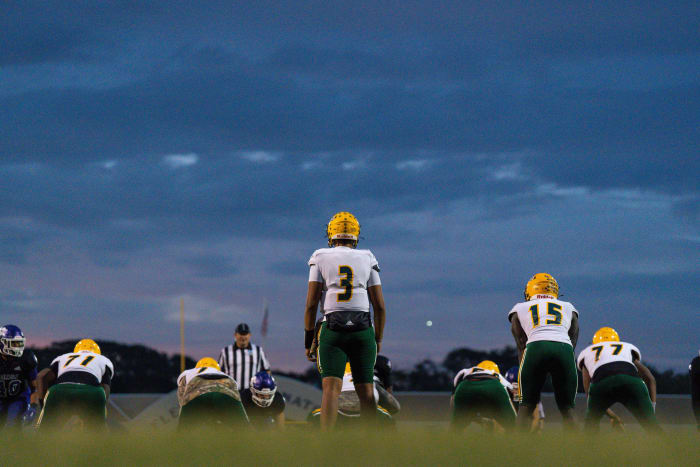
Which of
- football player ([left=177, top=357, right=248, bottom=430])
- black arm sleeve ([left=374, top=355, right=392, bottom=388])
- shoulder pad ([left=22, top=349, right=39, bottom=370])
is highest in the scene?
shoulder pad ([left=22, top=349, right=39, bottom=370])

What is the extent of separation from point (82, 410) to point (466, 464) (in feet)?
19.0

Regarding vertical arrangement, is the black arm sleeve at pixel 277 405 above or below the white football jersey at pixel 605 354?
below

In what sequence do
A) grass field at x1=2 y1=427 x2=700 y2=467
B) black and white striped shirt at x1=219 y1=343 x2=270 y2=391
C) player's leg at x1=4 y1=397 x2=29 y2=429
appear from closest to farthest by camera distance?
grass field at x1=2 y1=427 x2=700 y2=467 → player's leg at x1=4 y1=397 x2=29 y2=429 → black and white striped shirt at x1=219 y1=343 x2=270 y2=391

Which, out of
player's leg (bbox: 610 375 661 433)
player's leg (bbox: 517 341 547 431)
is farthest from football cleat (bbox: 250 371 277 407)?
player's leg (bbox: 610 375 661 433)

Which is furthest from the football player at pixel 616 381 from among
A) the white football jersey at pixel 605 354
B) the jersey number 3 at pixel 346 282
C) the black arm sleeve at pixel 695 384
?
the black arm sleeve at pixel 695 384

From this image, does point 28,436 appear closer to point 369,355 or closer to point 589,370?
point 369,355

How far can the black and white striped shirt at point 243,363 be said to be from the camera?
13.4m

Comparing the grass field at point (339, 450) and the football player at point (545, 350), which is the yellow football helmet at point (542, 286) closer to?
the football player at point (545, 350)

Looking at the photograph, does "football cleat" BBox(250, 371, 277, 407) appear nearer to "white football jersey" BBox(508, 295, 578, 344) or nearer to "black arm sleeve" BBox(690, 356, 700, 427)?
"white football jersey" BBox(508, 295, 578, 344)

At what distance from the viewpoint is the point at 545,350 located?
26.0 ft

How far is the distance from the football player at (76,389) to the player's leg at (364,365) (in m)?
2.79

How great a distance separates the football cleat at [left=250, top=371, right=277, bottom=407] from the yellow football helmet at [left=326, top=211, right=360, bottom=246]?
137 inches

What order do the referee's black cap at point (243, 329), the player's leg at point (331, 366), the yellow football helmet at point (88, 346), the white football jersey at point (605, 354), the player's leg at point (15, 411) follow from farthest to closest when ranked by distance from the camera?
the referee's black cap at point (243, 329), the player's leg at point (15, 411), the yellow football helmet at point (88, 346), the white football jersey at point (605, 354), the player's leg at point (331, 366)

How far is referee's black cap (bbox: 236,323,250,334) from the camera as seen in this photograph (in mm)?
13523
